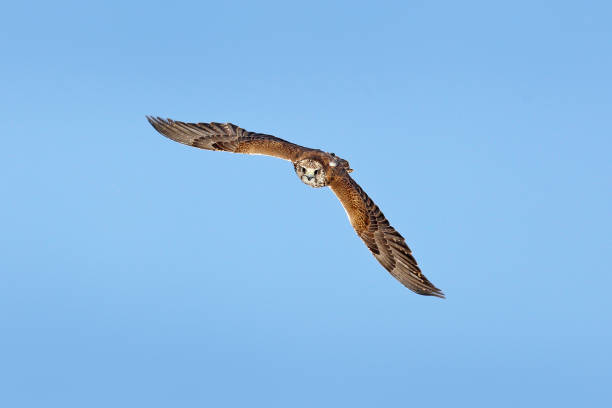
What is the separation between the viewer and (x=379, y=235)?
27828 mm

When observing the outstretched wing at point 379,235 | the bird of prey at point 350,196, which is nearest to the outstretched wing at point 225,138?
the bird of prey at point 350,196

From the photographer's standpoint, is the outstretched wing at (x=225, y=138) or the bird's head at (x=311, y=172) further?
the outstretched wing at (x=225, y=138)

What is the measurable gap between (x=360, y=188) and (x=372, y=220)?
1.37 m

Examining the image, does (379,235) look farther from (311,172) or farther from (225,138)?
(225,138)

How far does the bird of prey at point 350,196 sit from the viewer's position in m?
27.5

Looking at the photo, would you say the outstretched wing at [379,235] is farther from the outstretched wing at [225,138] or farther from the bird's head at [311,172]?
the outstretched wing at [225,138]

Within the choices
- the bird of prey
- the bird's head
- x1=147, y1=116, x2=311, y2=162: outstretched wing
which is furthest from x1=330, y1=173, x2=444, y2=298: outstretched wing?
x1=147, y1=116, x2=311, y2=162: outstretched wing

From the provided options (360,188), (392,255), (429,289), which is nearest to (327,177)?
(360,188)

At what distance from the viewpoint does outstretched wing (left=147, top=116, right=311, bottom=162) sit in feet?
96.2

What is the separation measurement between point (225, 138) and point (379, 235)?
803cm

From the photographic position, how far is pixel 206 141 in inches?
1214

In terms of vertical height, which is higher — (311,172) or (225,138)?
(225,138)

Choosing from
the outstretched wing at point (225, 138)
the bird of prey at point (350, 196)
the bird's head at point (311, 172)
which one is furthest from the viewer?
the outstretched wing at point (225, 138)

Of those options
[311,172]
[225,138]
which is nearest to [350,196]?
[311,172]
